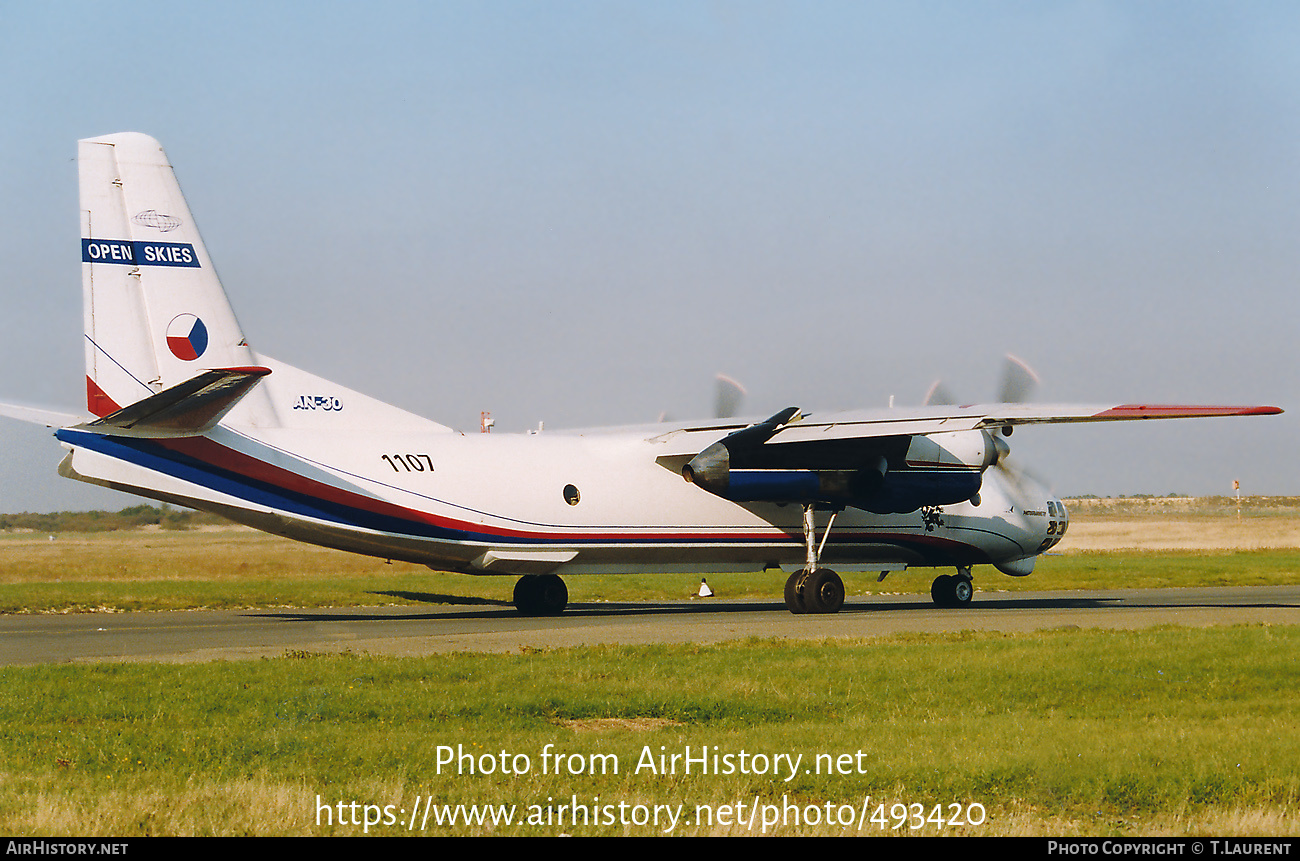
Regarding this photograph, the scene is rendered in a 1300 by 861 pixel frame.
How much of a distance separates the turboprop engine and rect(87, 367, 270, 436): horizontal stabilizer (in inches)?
385

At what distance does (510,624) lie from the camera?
75.4 ft

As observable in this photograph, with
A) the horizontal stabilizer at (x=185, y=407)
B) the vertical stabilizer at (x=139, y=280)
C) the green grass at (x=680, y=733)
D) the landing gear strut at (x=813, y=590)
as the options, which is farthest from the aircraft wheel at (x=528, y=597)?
the green grass at (x=680, y=733)

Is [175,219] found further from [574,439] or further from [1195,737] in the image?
[1195,737]

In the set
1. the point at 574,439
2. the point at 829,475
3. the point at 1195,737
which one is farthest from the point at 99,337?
the point at 1195,737

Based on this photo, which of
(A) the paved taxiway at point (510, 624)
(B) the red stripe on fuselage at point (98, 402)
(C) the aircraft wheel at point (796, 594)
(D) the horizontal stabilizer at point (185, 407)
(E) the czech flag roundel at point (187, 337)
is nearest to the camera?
(A) the paved taxiway at point (510, 624)

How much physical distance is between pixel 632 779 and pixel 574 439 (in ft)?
60.0

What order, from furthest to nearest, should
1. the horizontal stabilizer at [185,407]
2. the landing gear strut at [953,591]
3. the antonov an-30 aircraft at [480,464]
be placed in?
the landing gear strut at [953,591] < the antonov an-30 aircraft at [480,464] < the horizontal stabilizer at [185,407]

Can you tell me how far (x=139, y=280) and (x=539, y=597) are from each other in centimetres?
1073

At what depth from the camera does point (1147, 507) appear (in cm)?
15500

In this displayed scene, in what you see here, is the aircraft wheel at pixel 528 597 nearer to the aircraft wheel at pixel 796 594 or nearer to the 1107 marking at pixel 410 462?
the 1107 marking at pixel 410 462

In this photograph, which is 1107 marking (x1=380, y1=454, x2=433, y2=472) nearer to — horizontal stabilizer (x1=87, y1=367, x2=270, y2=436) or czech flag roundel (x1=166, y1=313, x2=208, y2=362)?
horizontal stabilizer (x1=87, y1=367, x2=270, y2=436)

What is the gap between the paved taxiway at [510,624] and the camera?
17859 mm

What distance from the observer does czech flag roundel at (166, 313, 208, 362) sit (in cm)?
2220

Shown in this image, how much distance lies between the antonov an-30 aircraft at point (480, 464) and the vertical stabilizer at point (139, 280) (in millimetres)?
29
